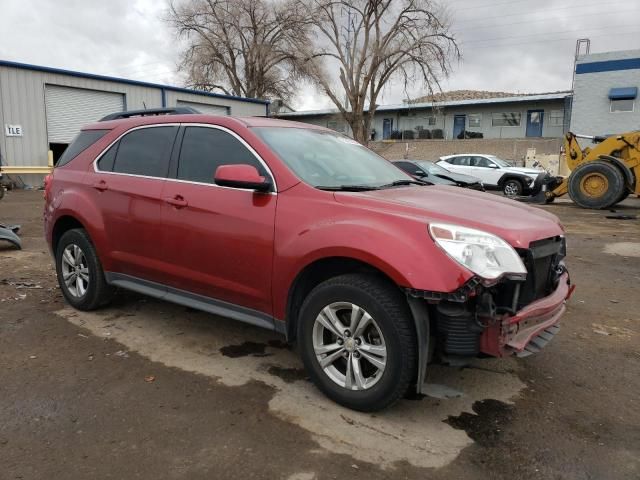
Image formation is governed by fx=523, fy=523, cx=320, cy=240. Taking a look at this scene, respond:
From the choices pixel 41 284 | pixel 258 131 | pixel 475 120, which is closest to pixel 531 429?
pixel 258 131

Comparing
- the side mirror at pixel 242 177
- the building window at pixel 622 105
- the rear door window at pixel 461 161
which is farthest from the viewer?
the building window at pixel 622 105

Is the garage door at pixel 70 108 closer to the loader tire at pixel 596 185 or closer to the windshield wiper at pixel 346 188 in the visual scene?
the loader tire at pixel 596 185

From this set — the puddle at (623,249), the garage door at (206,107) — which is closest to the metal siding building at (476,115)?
the garage door at (206,107)

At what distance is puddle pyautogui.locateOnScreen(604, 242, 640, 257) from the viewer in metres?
8.38

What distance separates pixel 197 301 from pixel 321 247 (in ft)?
4.24

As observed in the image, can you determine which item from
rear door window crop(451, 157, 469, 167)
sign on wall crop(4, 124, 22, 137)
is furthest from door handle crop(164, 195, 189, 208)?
sign on wall crop(4, 124, 22, 137)

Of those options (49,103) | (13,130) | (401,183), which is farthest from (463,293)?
(49,103)

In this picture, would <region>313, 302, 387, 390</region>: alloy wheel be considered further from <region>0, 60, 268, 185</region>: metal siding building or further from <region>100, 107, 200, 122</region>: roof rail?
<region>0, 60, 268, 185</region>: metal siding building

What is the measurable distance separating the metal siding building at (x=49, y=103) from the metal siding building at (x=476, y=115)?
20093 millimetres

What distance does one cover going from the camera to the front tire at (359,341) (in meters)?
2.89

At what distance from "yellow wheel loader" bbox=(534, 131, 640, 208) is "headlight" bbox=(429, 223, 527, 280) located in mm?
13025

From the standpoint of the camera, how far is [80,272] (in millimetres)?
4875

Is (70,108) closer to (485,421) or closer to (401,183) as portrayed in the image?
(401,183)

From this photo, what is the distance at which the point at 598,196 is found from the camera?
14.4m
